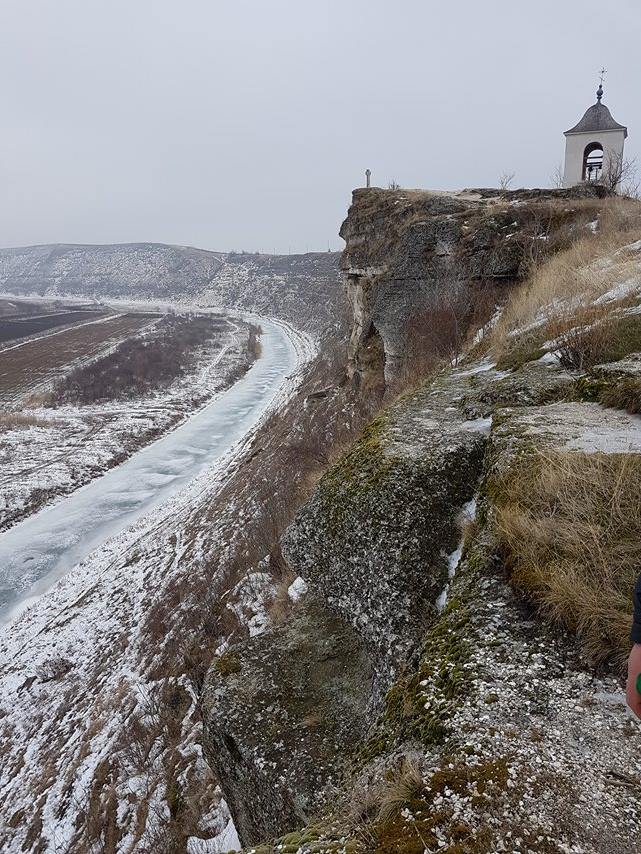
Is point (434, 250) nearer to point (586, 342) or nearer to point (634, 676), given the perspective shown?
point (586, 342)

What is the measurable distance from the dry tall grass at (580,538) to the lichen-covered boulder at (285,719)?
95.3 inches

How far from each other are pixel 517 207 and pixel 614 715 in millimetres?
15424


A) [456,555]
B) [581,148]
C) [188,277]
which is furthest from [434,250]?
[188,277]

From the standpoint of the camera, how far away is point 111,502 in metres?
22.2

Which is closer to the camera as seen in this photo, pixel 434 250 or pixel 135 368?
pixel 434 250

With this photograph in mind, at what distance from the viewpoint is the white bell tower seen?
19.8 meters

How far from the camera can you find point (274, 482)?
17359 millimetres

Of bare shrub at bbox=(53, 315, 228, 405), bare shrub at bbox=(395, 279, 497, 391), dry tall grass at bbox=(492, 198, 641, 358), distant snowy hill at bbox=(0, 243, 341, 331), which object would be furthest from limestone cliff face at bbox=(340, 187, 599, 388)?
distant snowy hill at bbox=(0, 243, 341, 331)

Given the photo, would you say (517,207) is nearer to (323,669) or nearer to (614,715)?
(323,669)

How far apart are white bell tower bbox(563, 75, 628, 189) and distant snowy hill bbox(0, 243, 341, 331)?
153 ft

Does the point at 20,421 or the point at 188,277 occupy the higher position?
the point at 188,277

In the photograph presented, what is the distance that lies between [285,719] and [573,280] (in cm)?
881

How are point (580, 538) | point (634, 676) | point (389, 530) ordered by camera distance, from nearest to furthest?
point (634, 676)
point (580, 538)
point (389, 530)

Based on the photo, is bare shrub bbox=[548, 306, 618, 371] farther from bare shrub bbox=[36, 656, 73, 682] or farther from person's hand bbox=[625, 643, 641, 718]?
bare shrub bbox=[36, 656, 73, 682]
